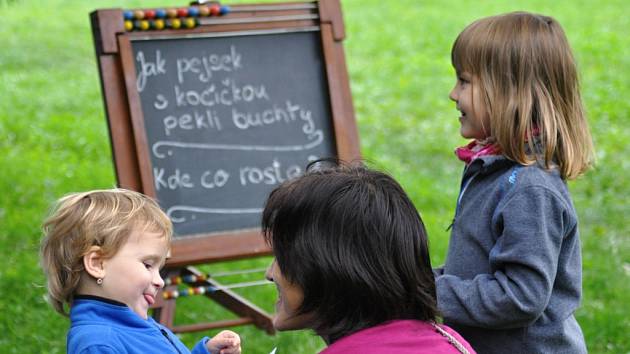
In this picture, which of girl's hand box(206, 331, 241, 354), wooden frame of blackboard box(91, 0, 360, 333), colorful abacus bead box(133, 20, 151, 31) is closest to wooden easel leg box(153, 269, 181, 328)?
wooden frame of blackboard box(91, 0, 360, 333)

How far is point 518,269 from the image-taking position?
9.23ft

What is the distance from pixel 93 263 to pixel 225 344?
0.45 meters

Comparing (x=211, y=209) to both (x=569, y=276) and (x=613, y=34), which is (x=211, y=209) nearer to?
(x=569, y=276)

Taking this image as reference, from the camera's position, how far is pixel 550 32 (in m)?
3.02

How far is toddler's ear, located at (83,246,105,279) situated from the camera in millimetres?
2631

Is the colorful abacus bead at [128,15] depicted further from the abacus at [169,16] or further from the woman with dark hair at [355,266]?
the woman with dark hair at [355,266]

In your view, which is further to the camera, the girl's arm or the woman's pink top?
the girl's arm

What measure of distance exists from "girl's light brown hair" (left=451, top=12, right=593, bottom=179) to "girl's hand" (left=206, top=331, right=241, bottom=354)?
0.92 m

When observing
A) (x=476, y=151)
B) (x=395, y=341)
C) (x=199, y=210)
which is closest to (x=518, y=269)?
(x=476, y=151)

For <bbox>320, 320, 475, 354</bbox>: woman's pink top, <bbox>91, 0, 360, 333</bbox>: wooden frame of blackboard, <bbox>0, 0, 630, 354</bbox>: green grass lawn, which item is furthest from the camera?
<bbox>0, 0, 630, 354</bbox>: green grass lawn

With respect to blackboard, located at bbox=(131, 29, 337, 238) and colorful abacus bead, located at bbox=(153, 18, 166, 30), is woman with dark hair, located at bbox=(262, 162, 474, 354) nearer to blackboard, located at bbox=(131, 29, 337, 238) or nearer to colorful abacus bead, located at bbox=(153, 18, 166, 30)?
blackboard, located at bbox=(131, 29, 337, 238)

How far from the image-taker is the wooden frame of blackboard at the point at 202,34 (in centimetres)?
440

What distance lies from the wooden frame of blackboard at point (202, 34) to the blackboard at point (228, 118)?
0.05 meters

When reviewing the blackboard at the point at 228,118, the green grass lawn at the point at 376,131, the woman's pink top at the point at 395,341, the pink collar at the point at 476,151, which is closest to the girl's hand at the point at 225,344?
the woman's pink top at the point at 395,341
